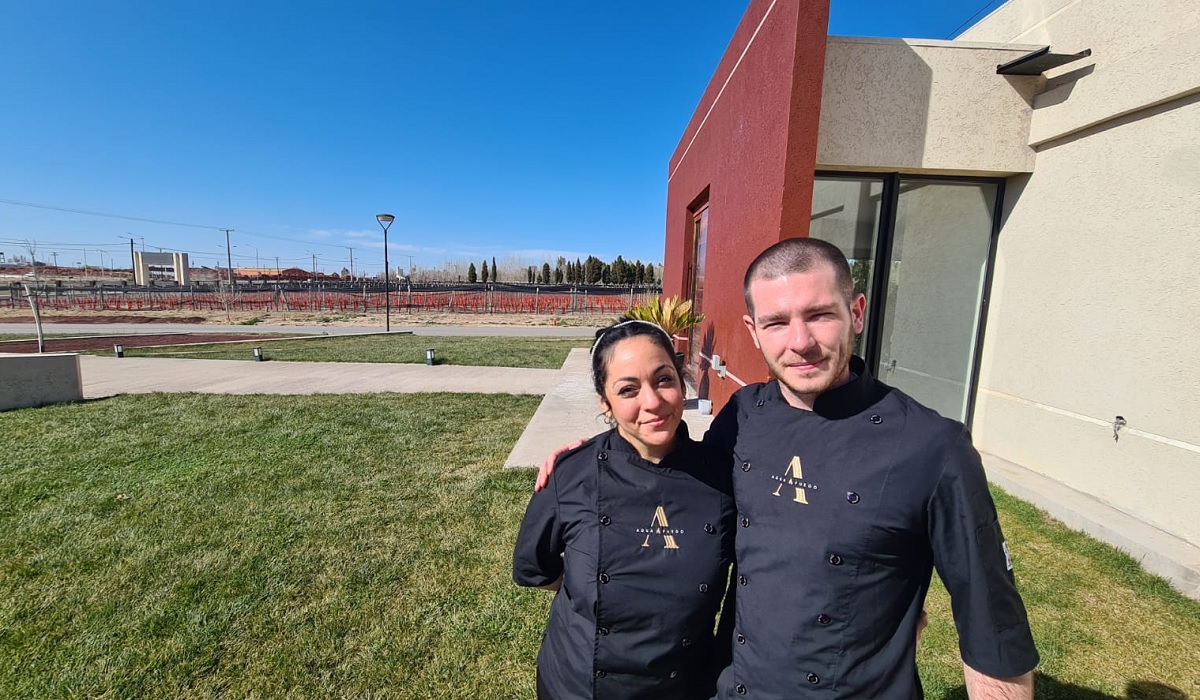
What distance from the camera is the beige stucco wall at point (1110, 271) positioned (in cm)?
326

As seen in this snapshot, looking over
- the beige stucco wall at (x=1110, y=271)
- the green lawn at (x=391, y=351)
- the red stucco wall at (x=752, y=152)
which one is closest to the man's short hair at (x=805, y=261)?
the red stucco wall at (x=752, y=152)

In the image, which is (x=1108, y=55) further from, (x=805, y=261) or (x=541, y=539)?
(x=541, y=539)

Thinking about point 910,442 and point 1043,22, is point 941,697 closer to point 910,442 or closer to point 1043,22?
point 910,442

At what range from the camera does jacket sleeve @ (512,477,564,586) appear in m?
1.54

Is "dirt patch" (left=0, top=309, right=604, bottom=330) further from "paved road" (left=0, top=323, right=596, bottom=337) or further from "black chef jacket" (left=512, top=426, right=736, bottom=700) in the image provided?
"black chef jacket" (left=512, top=426, right=736, bottom=700)

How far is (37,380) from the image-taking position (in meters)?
6.96

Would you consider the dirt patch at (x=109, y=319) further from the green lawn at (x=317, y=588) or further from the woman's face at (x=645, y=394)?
the woman's face at (x=645, y=394)

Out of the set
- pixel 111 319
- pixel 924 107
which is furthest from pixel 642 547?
pixel 111 319

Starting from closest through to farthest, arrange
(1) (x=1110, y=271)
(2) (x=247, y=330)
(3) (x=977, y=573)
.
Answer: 1. (3) (x=977, y=573)
2. (1) (x=1110, y=271)
3. (2) (x=247, y=330)

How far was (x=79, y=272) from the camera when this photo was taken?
79250 millimetres

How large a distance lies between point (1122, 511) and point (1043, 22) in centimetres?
421

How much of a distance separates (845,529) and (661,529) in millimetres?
474

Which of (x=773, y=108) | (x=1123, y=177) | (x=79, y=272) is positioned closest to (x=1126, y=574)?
(x=1123, y=177)

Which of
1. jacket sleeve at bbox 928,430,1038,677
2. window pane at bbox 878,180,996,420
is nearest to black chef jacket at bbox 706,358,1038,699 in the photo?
jacket sleeve at bbox 928,430,1038,677
